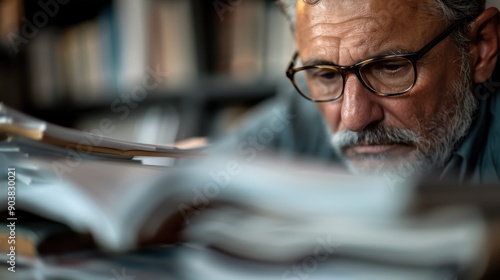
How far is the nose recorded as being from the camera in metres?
0.32

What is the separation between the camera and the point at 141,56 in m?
1.00

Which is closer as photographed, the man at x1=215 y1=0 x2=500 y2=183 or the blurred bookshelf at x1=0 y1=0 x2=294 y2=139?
the man at x1=215 y1=0 x2=500 y2=183

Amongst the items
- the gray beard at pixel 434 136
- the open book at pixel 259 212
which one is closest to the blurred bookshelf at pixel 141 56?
the open book at pixel 259 212

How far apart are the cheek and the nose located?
0.05 ft

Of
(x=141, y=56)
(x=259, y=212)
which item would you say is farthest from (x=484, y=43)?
(x=141, y=56)

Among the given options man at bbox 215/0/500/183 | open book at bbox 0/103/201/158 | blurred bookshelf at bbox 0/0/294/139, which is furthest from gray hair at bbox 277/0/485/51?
blurred bookshelf at bbox 0/0/294/139

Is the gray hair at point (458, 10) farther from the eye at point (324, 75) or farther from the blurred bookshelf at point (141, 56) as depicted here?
the blurred bookshelf at point (141, 56)

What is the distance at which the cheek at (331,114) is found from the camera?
344 mm

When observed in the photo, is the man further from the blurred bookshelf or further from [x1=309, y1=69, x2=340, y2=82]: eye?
the blurred bookshelf

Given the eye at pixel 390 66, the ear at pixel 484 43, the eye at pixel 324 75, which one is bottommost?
the eye at pixel 324 75

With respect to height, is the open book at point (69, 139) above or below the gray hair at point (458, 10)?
below

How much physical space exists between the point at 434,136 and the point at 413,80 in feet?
0.12

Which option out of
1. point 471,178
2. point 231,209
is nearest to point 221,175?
point 231,209

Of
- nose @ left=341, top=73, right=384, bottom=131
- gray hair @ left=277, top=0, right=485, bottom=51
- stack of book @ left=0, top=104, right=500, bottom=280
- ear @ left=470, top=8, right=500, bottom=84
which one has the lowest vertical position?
stack of book @ left=0, top=104, right=500, bottom=280
